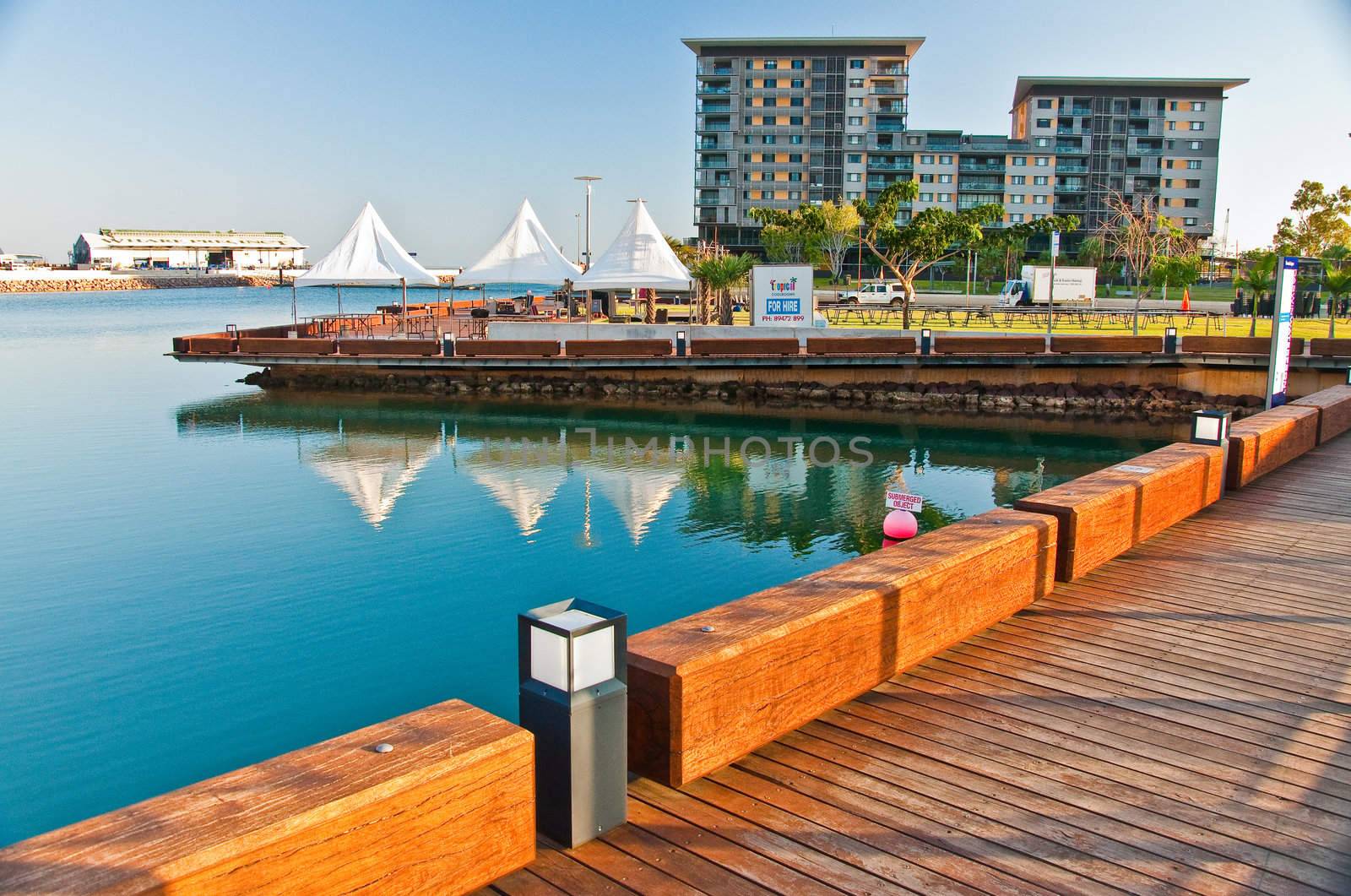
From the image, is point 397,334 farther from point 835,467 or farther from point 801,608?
point 801,608

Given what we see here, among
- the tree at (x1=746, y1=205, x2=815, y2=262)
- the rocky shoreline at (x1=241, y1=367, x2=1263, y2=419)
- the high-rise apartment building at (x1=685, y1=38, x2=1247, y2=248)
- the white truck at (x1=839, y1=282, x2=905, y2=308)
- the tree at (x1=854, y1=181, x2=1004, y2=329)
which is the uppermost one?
the high-rise apartment building at (x1=685, y1=38, x2=1247, y2=248)

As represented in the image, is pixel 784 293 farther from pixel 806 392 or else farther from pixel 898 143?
pixel 898 143

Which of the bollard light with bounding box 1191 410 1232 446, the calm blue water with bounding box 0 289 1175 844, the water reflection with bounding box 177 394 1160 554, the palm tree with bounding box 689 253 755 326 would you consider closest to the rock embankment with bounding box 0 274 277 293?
the calm blue water with bounding box 0 289 1175 844

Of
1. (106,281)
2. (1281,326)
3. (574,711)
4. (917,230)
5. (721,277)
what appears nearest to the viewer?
(574,711)

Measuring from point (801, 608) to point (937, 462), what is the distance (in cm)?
1893

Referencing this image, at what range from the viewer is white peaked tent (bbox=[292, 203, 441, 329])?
3528cm

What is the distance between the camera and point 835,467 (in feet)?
74.0

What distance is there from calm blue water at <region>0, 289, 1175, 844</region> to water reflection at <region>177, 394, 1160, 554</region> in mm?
115

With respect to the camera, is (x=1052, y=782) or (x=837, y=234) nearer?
(x=1052, y=782)

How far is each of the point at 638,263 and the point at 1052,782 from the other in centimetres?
2961

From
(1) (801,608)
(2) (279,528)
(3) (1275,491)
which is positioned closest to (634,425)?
(2) (279,528)

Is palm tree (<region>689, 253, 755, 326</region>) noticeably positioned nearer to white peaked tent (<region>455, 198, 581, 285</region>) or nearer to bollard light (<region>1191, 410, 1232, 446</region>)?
white peaked tent (<region>455, 198, 581, 285</region>)

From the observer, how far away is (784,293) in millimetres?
34156

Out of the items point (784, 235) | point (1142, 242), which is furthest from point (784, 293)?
point (784, 235)
